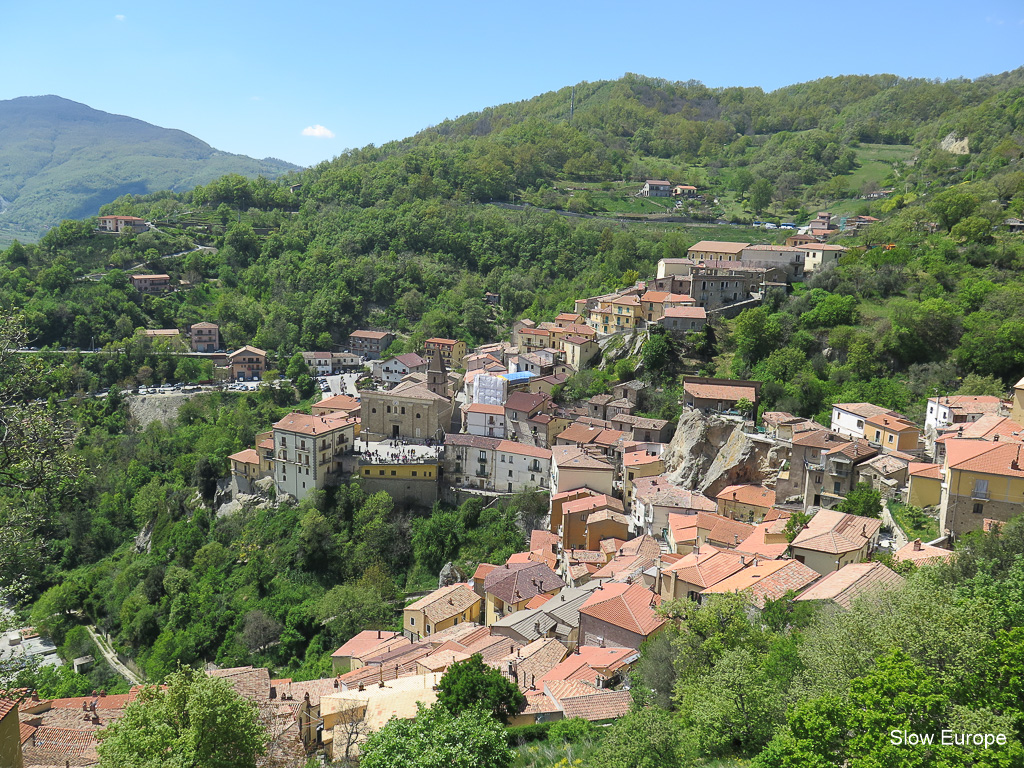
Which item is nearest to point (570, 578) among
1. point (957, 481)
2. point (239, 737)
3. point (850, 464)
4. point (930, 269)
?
point (850, 464)

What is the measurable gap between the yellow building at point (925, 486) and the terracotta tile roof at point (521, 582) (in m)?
12.2

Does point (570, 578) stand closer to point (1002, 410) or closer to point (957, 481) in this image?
point (957, 481)

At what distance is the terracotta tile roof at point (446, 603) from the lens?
26.8m

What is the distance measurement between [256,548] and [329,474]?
483cm

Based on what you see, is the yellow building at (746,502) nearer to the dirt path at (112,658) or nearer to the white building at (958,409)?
the white building at (958,409)

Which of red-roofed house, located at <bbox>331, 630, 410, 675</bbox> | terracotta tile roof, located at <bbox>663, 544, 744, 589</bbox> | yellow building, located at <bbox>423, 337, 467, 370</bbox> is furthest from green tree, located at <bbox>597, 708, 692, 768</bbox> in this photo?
yellow building, located at <bbox>423, 337, 467, 370</bbox>

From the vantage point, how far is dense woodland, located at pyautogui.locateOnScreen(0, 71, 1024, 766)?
11609mm

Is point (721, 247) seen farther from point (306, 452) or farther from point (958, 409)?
point (306, 452)

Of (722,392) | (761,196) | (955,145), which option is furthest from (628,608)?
(955,145)

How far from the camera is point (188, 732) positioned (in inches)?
478

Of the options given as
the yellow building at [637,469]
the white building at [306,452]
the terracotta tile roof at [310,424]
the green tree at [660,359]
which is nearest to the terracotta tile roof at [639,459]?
the yellow building at [637,469]

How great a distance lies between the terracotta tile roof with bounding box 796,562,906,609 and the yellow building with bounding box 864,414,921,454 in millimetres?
9193

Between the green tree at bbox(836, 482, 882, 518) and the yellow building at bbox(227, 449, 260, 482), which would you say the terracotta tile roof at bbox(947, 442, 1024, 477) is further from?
the yellow building at bbox(227, 449, 260, 482)

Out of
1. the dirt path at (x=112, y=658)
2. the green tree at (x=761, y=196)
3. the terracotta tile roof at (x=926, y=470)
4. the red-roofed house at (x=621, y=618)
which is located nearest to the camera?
the red-roofed house at (x=621, y=618)
